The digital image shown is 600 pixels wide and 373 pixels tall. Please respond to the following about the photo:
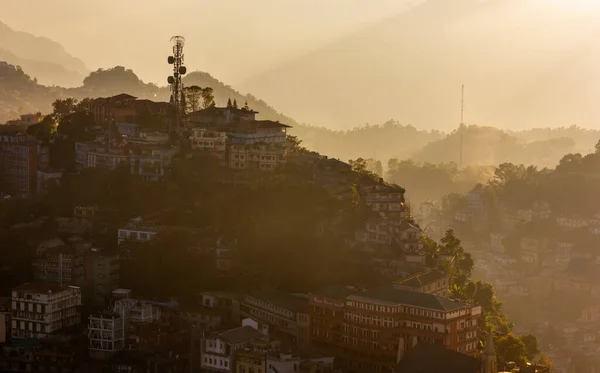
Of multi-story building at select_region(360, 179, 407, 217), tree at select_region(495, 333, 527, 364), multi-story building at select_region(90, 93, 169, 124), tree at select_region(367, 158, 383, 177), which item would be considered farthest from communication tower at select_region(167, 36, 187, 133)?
tree at select_region(367, 158, 383, 177)

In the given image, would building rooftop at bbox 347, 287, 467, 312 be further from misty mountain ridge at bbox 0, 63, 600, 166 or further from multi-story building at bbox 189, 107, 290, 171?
misty mountain ridge at bbox 0, 63, 600, 166

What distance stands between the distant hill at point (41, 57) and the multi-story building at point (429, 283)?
8176cm

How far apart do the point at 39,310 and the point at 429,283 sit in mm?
10169

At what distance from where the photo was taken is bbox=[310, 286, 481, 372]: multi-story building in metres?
28.6

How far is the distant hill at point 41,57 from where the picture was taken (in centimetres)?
11306

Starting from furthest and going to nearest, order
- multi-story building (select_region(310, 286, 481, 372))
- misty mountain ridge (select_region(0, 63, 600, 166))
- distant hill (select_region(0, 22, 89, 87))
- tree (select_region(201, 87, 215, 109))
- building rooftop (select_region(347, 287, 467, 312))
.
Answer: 1. distant hill (select_region(0, 22, 89, 87))
2. misty mountain ridge (select_region(0, 63, 600, 166))
3. tree (select_region(201, 87, 215, 109))
4. building rooftop (select_region(347, 287, 467, 312))
5. multi-story building (select_region(310, 286, 481, 372))

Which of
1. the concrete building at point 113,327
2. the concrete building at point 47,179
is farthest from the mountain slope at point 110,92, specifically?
the concrete building at point 113,327

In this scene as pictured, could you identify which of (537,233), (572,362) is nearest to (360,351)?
(572,362)

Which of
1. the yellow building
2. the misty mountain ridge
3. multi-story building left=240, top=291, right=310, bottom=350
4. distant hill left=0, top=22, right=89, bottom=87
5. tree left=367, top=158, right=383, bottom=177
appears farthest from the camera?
distant hill left=0, top=22, right=89, bottom=87

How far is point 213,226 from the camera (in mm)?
36219

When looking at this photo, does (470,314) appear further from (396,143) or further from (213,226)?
(396,143)

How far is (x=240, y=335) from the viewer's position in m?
29.0

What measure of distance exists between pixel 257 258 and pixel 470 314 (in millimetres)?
7520

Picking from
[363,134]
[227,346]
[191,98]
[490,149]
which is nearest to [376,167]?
[490,149]
